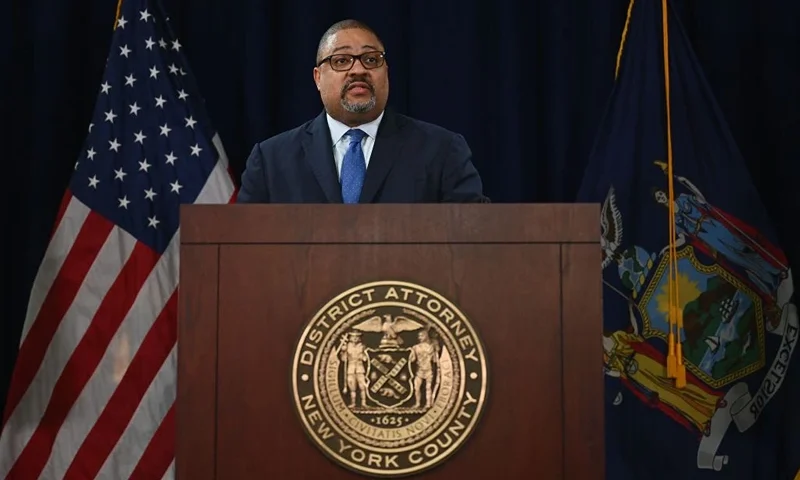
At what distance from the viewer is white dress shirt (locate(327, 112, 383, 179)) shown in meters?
2.69

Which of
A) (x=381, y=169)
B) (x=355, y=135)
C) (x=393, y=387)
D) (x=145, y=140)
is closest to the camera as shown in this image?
(x=393, y=387)

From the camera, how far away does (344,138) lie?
2709 mm

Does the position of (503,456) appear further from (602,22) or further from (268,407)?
(602,22)

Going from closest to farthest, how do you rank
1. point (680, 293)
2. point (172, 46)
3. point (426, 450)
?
1. point (426, 450)
2. point (680, 293)
3. point (172, 46)

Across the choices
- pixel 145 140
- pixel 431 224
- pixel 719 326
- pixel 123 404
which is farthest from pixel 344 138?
pixel 719 326

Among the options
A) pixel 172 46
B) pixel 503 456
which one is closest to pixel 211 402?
pixel 503 456

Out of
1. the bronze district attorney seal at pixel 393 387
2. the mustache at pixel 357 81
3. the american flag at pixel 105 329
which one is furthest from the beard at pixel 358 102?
the american flag at pixel 105 329

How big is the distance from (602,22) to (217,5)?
156 cm

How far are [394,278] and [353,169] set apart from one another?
2.54 feet

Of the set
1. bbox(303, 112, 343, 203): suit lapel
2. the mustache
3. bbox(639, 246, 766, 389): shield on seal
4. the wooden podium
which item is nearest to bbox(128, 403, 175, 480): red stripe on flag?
bbox(303, 112, 343, 203): suit lapel

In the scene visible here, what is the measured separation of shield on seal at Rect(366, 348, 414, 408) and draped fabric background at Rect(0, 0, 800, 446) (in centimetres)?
224

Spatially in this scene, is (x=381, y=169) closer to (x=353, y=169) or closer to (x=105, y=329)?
(x=353, y=169)

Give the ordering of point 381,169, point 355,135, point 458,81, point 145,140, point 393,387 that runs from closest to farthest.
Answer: point 393,387
point 381,169
point 355,135
point 145,140
point 458,81

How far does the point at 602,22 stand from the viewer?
4109 millimetres
